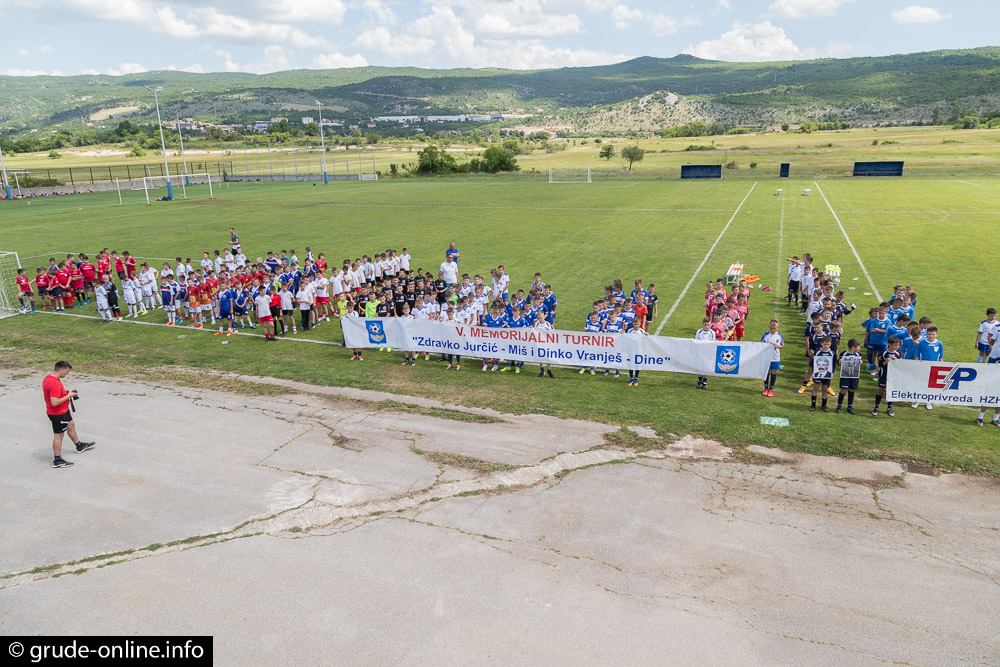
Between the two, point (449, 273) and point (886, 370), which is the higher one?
point (449, 273)

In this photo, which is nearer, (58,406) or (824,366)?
(58,406)

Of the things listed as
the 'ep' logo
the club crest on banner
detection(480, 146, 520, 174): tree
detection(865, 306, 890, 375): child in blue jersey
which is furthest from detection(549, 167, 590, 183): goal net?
the 'ep' logo

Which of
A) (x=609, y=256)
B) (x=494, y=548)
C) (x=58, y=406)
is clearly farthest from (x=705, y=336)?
(x=609, y=256)

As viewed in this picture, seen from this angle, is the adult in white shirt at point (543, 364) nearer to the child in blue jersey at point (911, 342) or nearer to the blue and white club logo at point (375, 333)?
the blue and white club logo at point (375, 333)

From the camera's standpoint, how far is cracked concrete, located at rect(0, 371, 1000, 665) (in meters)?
6.57

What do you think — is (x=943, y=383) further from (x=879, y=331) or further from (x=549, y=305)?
(x=549, y=305)

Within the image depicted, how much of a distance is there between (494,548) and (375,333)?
9245 millimetres

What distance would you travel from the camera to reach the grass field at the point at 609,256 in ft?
40.4

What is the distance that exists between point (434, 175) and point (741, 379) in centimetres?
7642

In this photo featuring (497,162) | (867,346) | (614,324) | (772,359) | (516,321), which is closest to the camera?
(772,359)

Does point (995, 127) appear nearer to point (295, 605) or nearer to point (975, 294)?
point (975, 294)

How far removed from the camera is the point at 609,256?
2806cm

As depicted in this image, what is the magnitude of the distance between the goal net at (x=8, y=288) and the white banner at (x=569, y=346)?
47.8ft

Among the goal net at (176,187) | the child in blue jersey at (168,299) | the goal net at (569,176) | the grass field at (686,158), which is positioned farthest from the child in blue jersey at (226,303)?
the grass field at (686,158)
